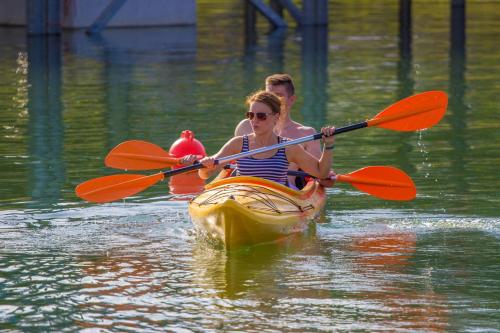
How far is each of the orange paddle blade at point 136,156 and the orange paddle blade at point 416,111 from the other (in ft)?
5.73

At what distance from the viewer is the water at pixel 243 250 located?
7.35 m

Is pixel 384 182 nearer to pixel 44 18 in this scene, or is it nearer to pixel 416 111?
pixel 416 111

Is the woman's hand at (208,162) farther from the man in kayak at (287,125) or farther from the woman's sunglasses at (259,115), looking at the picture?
the man in kayak at (287,125)

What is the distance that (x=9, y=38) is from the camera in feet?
91.6

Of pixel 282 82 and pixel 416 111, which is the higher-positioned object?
pixel 282 82

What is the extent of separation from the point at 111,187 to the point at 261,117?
154cm

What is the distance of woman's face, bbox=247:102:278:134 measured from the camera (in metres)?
9.05

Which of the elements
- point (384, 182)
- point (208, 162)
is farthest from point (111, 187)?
point (384, 182)

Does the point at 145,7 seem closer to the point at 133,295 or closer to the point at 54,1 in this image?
the point at 54,1

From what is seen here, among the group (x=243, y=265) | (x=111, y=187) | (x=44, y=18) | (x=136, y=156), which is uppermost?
(x=44, y=18)

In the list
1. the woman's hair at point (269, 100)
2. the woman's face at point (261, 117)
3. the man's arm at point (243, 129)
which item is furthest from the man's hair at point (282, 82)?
the woman's hair at point (269, 100)

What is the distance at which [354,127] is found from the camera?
975 centimetres

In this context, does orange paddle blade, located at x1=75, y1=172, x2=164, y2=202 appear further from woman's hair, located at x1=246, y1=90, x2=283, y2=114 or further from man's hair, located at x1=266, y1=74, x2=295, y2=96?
woman's hair, located at x1=246, y1=90, x2=283, y2=114

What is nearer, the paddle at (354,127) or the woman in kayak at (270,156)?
the woman in kayak at (270,156)
